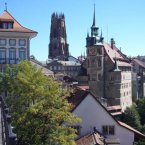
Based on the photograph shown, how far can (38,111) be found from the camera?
23797 mm

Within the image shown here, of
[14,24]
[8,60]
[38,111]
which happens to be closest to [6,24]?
[14,24]

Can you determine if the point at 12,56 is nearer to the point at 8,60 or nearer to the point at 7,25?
the point at 8,60

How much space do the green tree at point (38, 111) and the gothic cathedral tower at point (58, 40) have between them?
375ft

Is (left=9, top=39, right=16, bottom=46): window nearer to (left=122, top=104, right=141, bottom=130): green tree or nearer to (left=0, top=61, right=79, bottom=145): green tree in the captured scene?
(left=0, top=61, right=79, bottom=145): green tree

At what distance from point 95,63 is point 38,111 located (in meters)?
52.7

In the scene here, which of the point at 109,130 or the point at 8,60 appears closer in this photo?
the point at 109,130

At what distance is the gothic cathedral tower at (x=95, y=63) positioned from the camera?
75312 mm

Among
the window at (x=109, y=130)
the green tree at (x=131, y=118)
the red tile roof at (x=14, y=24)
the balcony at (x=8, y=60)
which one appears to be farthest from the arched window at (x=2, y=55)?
the green tree at (x=131, y=118)

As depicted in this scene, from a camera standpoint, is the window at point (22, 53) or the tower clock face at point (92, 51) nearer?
the window at point (22, 53)

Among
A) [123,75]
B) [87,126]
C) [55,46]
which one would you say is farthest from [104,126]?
[55,46]

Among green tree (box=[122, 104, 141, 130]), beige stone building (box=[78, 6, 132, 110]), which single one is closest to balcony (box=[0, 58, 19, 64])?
green tree (box=[122, 104, 141, 130])

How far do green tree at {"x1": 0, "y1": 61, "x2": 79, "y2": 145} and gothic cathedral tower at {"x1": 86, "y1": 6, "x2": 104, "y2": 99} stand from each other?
48256 mm

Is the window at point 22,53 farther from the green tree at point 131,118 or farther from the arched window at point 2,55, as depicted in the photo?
the green tree at point 131,118

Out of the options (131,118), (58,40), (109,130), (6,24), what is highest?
(58,40)
